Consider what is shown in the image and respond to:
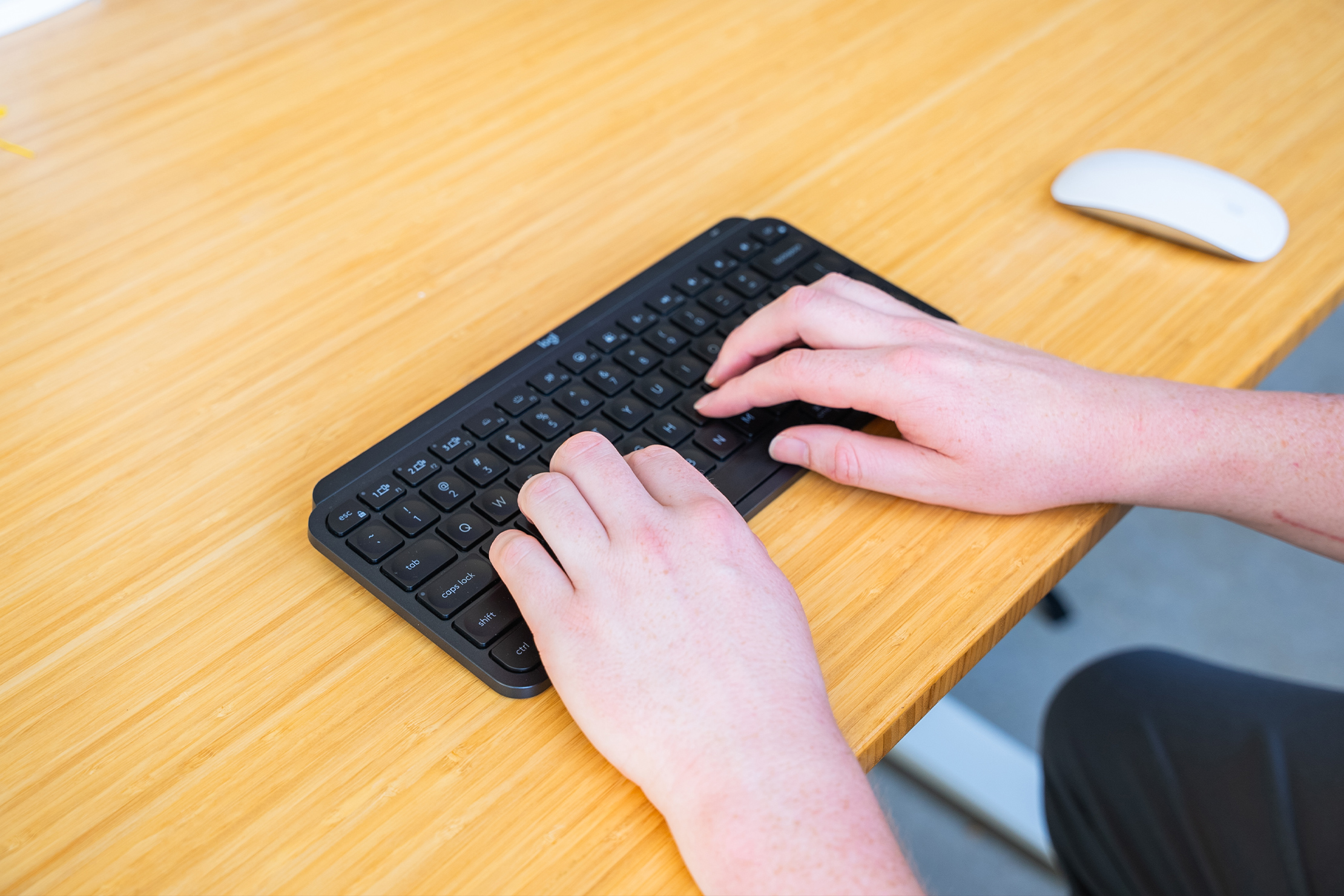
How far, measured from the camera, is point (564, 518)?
0.45 meters

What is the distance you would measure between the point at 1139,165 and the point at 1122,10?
0.30 metres

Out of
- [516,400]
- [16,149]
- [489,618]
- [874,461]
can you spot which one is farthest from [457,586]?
[16,149]

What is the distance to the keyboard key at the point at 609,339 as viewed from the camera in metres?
0.56

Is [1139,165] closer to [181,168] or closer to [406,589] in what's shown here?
[406,589]

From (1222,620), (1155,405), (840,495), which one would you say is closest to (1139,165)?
(1155,405)

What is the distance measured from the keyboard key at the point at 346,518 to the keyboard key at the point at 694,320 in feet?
0.71

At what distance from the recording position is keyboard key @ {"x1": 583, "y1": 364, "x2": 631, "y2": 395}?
21.4 inches

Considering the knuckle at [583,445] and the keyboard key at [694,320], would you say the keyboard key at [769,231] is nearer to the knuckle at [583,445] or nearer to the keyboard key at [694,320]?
the keyboard key at [694,320]

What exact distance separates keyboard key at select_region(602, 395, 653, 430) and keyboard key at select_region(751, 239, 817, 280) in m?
0.14

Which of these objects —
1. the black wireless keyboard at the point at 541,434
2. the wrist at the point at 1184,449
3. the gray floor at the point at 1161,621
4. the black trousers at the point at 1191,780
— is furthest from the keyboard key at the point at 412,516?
the gray floor at the point at 1161,621

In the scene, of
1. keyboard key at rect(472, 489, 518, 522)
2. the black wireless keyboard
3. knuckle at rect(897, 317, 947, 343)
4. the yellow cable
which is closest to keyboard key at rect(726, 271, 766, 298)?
the black wireless keyboard

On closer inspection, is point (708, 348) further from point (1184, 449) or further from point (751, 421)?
point (1184, 449)

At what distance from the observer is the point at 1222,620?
4.55 ft

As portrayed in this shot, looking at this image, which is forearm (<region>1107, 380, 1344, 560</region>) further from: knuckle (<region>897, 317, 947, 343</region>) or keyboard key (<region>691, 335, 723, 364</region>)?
keyboard key (<region>691, 335, 723, 364</region>)
